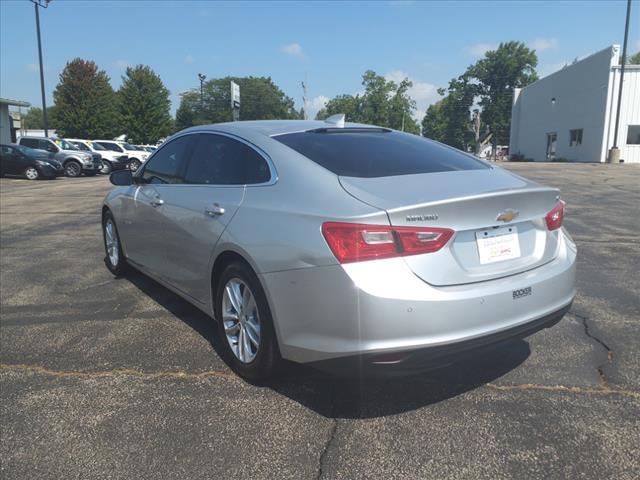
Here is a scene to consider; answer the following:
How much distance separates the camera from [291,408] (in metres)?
2.94

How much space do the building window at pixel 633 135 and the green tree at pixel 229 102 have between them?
72.3m

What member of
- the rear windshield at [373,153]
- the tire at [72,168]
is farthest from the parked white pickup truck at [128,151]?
the rear windshield at [373,153]

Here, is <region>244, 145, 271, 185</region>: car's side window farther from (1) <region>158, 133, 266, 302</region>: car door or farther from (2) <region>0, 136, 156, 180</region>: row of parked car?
(2) <region>0, 136, 156, 180</region>: row of parked car

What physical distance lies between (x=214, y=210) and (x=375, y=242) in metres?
1.35

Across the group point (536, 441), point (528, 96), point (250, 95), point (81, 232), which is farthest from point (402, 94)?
point (536, 441)

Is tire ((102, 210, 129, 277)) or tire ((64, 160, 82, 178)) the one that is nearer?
tire ((102, 210, 129, 277))

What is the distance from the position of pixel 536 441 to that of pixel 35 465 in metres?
2.43

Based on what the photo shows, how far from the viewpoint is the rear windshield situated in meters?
2.99

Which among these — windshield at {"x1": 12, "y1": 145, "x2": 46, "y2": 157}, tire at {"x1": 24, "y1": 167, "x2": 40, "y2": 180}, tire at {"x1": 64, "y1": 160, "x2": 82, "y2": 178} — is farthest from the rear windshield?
tire at {"x1": 64, "y1": 160, "x2": 82, "y2": 178}

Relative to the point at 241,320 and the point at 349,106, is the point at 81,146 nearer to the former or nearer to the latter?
the point at 241,320

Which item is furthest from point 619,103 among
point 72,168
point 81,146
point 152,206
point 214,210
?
point 214,210

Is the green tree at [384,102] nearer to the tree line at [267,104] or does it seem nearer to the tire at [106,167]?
the tree line at [267,104]

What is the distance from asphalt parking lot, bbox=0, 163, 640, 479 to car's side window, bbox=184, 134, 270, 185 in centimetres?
122

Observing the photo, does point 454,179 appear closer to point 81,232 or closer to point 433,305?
point 433,305
